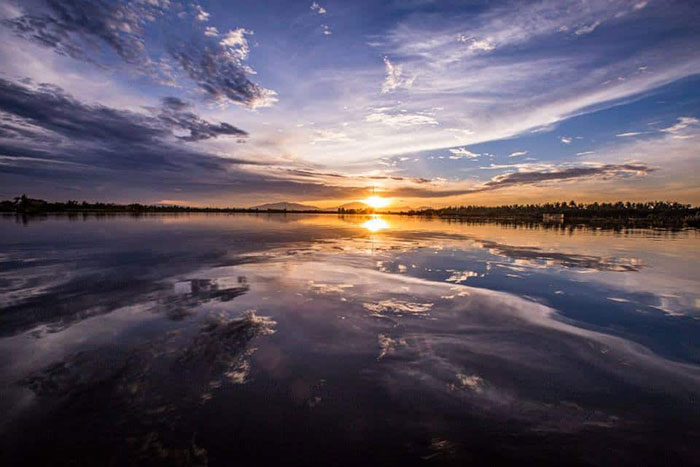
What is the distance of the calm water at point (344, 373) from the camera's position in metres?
4.08

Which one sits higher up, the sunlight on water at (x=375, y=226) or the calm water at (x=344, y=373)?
the sunlight on water at (x=375, y=226)

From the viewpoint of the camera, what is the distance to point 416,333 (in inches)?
310

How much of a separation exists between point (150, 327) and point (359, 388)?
229 inches

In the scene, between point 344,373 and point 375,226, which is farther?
point 375,226

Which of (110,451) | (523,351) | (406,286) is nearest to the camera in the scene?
(110,451)

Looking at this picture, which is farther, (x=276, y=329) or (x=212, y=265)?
(x=212, y=265)

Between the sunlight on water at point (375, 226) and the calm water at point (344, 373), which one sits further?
the sunlight on water at point (375, 226)

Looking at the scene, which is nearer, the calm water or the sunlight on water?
the calm water

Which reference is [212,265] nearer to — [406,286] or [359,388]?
[406,286]

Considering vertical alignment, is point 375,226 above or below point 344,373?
above

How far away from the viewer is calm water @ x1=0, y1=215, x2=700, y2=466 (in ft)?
13.4

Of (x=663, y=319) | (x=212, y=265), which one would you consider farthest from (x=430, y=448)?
(x=212, y=265)

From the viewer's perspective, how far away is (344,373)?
5898 millimetres

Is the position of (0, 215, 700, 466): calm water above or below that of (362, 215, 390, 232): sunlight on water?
below
